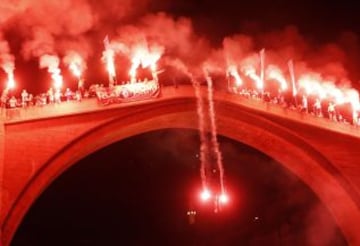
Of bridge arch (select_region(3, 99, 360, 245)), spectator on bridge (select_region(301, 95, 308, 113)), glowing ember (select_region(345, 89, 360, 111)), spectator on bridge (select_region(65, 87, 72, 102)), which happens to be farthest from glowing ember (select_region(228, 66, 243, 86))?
spectator on bridge (select_region(65, 87, 72, 102))

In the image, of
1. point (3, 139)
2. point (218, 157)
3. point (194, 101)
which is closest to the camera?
point (3, 139)

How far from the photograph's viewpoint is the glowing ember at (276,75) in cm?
2589

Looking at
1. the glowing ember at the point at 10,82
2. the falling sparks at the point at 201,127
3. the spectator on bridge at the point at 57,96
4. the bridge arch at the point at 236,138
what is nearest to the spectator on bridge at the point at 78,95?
the spectator on bridge at the point at 57,96

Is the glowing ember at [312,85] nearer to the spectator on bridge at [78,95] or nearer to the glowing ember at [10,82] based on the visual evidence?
the spectator on bridge at [78,95]

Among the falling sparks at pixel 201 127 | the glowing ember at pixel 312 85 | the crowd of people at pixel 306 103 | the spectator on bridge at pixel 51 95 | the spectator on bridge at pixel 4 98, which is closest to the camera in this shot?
the spectator on bridge at pixel 4 98

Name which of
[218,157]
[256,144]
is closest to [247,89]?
[256,144]

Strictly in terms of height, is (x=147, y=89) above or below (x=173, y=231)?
above

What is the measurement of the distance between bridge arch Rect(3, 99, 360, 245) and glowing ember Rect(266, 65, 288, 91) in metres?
2.52

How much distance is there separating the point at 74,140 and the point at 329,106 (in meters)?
10.9

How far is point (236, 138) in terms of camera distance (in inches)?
1016

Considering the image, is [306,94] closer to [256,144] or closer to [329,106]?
[329,106]

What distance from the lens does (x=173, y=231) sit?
31.8m

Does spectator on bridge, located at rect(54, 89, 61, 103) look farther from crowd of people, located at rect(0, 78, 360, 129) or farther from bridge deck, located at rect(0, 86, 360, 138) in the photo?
bridge deck, located at rect(0, 86, 360, 138)

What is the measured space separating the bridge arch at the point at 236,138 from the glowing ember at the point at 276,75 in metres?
2.52
